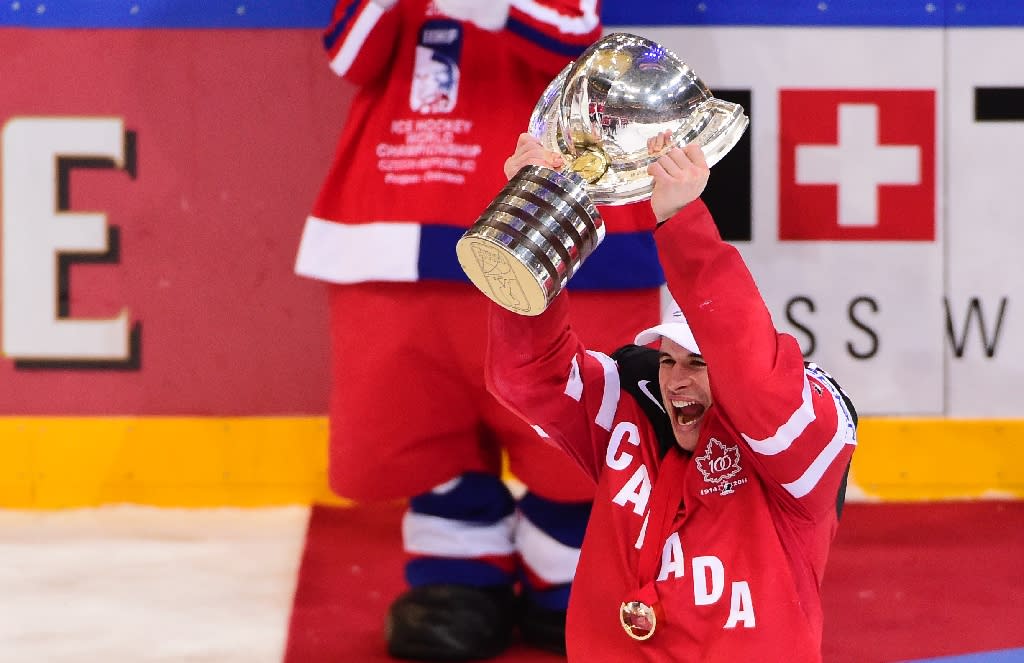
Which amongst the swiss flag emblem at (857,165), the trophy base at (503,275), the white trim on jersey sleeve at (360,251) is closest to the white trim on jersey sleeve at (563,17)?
the white trim on jersey sleeve at (360,251)

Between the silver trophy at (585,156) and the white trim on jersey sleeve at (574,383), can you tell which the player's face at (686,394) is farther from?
the silver trophy at (585,156)

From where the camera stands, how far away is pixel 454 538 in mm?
2762

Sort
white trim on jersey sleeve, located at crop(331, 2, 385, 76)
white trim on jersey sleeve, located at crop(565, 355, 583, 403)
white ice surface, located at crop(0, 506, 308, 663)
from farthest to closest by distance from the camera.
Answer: white ice surface, located at crop(0, 506, 308, 663) < white trim on jersey sleeve, located at crop(331, 2, 385, 76) < white trim on jersey sleeve, located at crop(565, 355, 583, 403)

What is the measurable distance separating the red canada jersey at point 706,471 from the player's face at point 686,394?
0.02 metres

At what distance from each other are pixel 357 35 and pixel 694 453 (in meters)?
1.07

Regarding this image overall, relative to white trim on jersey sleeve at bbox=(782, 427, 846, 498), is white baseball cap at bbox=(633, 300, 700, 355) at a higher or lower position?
higher

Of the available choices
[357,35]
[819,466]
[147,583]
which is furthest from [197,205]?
[819,466]

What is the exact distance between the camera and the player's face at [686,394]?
6.30 feet

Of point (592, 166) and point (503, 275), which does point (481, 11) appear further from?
point (503, 275)

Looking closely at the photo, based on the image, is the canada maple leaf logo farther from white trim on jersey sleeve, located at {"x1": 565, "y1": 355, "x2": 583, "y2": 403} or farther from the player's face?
white trim on jersey sleeve, located at {"x1": 565, "y1": 355, "x2": 583, "y2": 403}

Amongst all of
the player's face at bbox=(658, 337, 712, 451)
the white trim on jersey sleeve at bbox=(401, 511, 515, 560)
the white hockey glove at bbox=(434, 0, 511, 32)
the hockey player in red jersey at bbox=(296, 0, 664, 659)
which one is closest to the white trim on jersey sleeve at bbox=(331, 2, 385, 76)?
the hockey player in red jersey at bbox=(296, 0, 664, 659)

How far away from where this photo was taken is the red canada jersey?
1.72 metres

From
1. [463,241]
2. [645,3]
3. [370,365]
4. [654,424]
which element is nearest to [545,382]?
[654,424]

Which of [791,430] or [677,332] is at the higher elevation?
[677,332]
